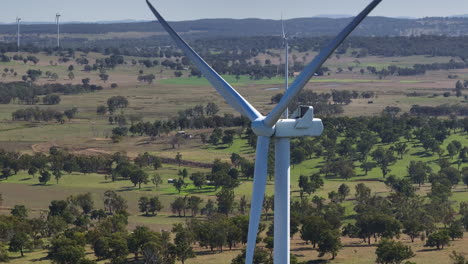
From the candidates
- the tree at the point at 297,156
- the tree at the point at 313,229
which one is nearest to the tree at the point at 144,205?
the tree at the point at 313,229

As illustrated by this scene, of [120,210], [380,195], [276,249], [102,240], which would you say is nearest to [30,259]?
[102,240]

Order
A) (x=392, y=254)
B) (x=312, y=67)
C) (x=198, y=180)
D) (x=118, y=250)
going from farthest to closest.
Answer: (x=198, y=180) < (x=118, y=250) < (x=392, y=254) < (x=312, y=67)

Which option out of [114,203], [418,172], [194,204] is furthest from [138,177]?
[418,172]

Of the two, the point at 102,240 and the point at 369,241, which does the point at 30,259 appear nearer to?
the point at 102,240

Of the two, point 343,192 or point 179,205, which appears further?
point 343,192

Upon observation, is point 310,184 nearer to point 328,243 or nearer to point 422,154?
point 328,243

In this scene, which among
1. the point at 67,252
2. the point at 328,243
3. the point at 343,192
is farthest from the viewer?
the point at 343,192

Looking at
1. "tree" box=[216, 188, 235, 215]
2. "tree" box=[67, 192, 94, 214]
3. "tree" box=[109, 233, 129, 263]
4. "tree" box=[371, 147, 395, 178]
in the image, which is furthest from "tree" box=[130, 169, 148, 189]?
"tree" box=[109, 233, 129, 263]
